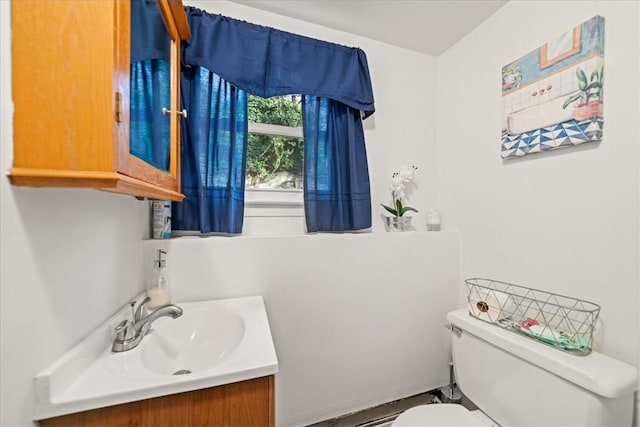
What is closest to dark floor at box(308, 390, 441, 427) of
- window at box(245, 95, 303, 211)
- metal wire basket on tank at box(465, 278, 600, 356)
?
metal wire basket on tank at box(465, 278, 600, 356)

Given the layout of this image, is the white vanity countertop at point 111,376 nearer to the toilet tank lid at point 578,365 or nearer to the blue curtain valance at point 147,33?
the blue curtain valance at point 147,33

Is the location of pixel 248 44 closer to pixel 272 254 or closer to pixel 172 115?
pixel 172 115

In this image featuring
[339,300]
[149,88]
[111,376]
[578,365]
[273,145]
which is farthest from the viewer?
[273,145]

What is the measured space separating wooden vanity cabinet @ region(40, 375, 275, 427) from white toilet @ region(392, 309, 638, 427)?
65cm

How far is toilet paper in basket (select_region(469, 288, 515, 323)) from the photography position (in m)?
1.19

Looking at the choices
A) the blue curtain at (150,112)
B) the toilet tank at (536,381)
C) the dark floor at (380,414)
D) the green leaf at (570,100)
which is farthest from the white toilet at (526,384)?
the blue curtain at (150,112)

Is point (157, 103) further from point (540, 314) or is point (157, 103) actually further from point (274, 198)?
point (540, 314)

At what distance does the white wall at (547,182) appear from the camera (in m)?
0.96

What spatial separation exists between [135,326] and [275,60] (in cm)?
127

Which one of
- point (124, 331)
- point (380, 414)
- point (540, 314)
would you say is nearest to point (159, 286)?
point (124, 331)

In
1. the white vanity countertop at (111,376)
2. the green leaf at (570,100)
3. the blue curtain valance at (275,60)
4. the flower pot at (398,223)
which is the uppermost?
the blue curtain valance at (275,60)

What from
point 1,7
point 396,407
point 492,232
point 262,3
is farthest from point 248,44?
point 396,407

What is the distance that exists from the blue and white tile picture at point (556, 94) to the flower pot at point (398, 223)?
575mm

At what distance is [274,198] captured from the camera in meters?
1.52
